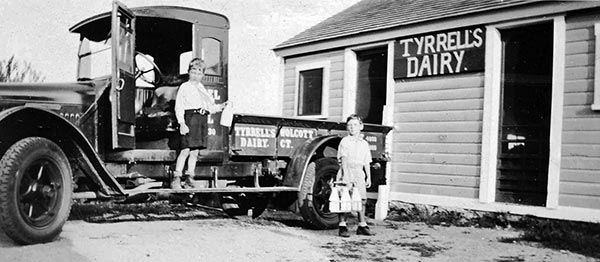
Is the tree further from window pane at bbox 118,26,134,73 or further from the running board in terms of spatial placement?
the running board

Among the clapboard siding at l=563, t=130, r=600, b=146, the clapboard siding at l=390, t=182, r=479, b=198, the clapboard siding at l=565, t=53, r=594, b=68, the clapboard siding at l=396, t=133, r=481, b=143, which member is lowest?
the clapboard siding at l=390, t=182, r=479, b=198

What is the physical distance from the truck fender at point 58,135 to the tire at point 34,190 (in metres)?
0.20

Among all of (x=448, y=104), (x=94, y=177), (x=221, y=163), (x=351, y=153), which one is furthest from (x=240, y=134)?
(x=448, y=104)

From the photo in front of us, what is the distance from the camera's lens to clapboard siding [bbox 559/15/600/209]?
670 centimetres

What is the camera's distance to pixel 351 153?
21.1 ft

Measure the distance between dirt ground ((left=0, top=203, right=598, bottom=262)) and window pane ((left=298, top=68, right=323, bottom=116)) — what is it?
12.0 feet

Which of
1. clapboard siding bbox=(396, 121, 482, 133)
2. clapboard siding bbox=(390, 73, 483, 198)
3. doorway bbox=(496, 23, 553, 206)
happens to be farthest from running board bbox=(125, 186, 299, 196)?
doorway bbox=(496, 23, 553, 206)

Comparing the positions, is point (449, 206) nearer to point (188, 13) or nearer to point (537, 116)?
point (537, 116)

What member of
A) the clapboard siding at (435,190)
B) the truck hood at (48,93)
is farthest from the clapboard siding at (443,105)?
the truck hood at (48,93)

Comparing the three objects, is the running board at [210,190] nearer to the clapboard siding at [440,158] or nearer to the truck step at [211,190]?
the truck step at [211,190]

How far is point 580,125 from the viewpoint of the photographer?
268 inches

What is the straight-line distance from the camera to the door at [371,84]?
31.5ft

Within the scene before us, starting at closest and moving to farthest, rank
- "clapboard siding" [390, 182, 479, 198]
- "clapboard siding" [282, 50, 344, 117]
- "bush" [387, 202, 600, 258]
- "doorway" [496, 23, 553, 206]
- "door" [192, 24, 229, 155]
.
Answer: "bush" [387, 202, 600, 258]
"door" [192, 24, 229, 155]
"doorway" [496, 23, 553, 206]
"clapboard siding" [390, 182, 479, 198]
"clapboard siding" [282, 50, 344, 117]

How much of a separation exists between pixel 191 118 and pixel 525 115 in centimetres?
466
